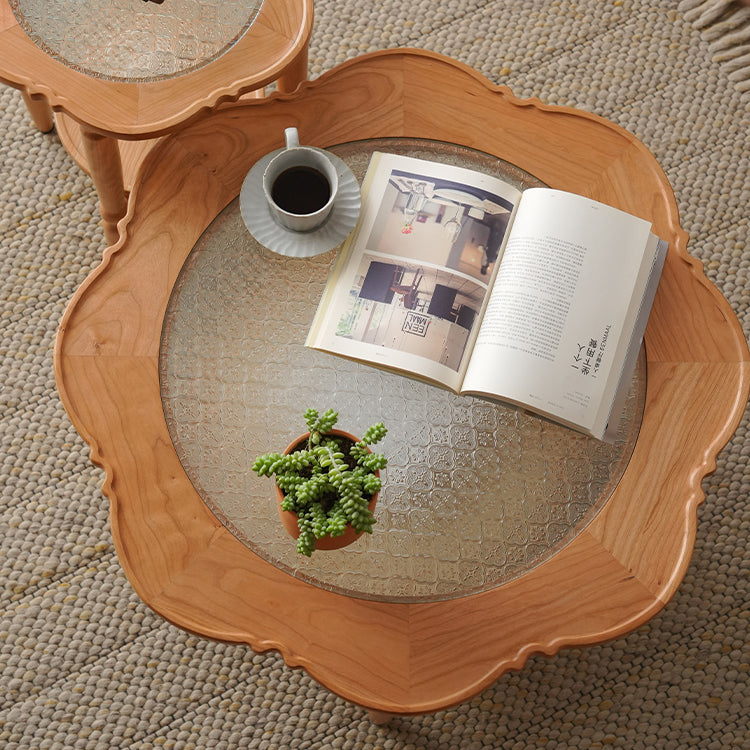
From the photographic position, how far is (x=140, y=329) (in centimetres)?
84

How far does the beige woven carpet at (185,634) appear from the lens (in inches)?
44.6

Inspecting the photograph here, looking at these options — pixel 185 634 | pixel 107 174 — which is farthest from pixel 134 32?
pixel 185 634

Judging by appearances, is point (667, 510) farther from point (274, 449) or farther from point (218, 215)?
point (218, 215)

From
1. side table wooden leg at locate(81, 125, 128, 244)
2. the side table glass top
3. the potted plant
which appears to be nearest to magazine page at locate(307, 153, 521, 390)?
the potted plant

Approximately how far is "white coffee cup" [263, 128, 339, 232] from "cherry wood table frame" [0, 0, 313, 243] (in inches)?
5.6

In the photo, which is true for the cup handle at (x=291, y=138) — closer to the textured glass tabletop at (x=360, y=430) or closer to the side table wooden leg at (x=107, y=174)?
the textured glass tabletop at (x=360, y=430)

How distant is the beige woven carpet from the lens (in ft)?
3.71

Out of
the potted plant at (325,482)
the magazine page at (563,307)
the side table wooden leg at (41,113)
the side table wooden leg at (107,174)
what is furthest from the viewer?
the side table wooden leg at (41,113)

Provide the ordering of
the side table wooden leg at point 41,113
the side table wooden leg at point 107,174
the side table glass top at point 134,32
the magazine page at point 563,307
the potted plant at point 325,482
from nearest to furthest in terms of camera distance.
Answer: the potted plant at point 325,482
the magazine page at point 563,307
the side table glass top at point 134,32
the side table wooden leg at point 107,174
the side table wooden leg at point 41,113

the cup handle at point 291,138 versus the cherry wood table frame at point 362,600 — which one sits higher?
the cup handle at point 291,138

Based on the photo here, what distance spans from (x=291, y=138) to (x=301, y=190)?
5 cm

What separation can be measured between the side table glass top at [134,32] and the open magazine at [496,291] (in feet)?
0.89

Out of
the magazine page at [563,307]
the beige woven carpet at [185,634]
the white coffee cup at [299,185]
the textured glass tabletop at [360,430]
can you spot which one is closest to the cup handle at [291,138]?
the white coffee cup at [299,185]

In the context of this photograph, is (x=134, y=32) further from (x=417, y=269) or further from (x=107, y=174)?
(x=417, y=269)
